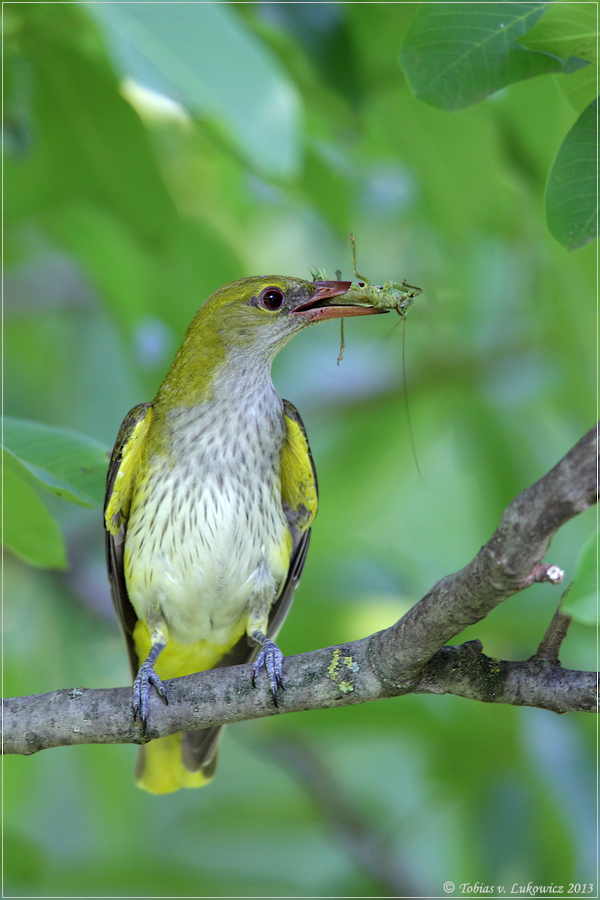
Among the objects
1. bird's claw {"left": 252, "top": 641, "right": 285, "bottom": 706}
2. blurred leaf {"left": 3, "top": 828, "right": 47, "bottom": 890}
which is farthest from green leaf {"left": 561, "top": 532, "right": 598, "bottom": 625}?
blurred leaf {"left": 3, "top": 828, "right": 47, "bottom": 890}

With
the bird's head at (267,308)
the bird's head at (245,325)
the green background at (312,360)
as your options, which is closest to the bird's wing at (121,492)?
the bird's head at (245,325)

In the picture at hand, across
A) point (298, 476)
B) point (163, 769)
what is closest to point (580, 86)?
point (298, 476)

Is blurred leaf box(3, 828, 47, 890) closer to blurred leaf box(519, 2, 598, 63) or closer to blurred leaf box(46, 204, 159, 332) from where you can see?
blurred leaf box(46, 204, 159, 332)

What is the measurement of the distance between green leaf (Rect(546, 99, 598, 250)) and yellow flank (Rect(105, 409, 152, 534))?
241 centimetres

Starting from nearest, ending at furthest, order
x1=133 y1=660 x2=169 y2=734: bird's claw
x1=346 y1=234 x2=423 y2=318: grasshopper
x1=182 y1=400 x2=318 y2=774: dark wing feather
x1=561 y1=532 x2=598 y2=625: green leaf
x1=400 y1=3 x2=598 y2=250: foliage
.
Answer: x1=561 y1=532 x2=598 y2=625: green leaf → x1=400 y1=3 x2=598 y2=250: foliage → x1=133 y1=660 x2=169 y2=734: bird's claw → x1=346 y1=234 x2=423 y2=318: grasshopper → x1=182 y1=400 x2=318 y2=774: dark wing feather

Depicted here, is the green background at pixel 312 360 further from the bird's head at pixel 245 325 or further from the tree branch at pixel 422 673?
the tree branch at pixel 422 673

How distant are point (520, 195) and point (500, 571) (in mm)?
2943

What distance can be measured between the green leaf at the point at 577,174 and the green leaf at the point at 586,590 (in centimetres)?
113

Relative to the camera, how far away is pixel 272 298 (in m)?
4.14

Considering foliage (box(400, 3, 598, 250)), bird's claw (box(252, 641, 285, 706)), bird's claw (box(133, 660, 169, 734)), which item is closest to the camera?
foliage (box(400, 3, 598, 250))

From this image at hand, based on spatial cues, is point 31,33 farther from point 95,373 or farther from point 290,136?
point 95,373

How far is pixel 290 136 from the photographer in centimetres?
230

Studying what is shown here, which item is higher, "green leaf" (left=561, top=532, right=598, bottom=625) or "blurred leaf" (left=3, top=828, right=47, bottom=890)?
"blurred leaf" (left=3, top=828, right=47, bottom=890)

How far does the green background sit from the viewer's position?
354 centimetres
